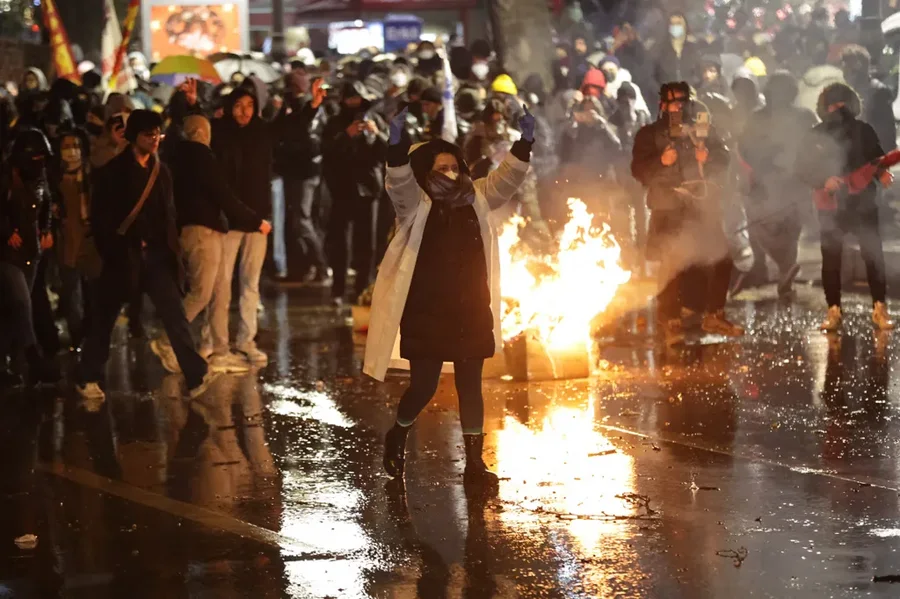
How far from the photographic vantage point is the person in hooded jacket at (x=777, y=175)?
12844 millimetres

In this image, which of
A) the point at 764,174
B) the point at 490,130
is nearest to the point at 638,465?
the point at 490,130

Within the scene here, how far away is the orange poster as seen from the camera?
24047 millimetres

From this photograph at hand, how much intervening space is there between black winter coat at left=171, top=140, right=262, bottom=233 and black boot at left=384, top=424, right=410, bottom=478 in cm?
311

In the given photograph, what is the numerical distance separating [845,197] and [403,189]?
5.62m

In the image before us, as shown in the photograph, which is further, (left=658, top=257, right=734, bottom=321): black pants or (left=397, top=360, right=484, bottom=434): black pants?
(left=658, top=257, right=734, bottom=321): black pants

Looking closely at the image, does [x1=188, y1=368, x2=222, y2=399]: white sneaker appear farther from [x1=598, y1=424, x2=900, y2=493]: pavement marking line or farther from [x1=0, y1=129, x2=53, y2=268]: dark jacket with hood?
[x1=598, y1=424, x2=900, y2=493]: pavement marking line

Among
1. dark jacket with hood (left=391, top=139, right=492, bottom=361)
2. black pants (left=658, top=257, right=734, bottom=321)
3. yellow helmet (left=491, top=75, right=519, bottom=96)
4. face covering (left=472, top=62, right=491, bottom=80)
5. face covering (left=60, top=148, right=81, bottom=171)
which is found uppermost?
face covering (left=472, top=62, right=491, bottom=80)

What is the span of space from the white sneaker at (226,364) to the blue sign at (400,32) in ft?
96.6

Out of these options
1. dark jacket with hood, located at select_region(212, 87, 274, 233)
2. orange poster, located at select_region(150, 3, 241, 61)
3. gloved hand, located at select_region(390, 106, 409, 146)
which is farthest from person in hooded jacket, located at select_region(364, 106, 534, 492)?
orange poster, located at select_region(150, 3, 241, 61)

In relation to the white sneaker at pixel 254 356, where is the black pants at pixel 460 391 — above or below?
above

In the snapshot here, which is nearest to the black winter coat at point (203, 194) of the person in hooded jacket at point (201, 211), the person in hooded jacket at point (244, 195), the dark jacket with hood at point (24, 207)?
the person in hooded jacket at point (201, 211)

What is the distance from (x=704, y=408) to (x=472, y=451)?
7.01ft

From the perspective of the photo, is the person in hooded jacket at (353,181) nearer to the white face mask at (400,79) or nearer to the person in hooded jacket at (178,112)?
the person in hooded jacket at (178,112)

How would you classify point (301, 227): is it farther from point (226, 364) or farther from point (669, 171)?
point (669, 171)
